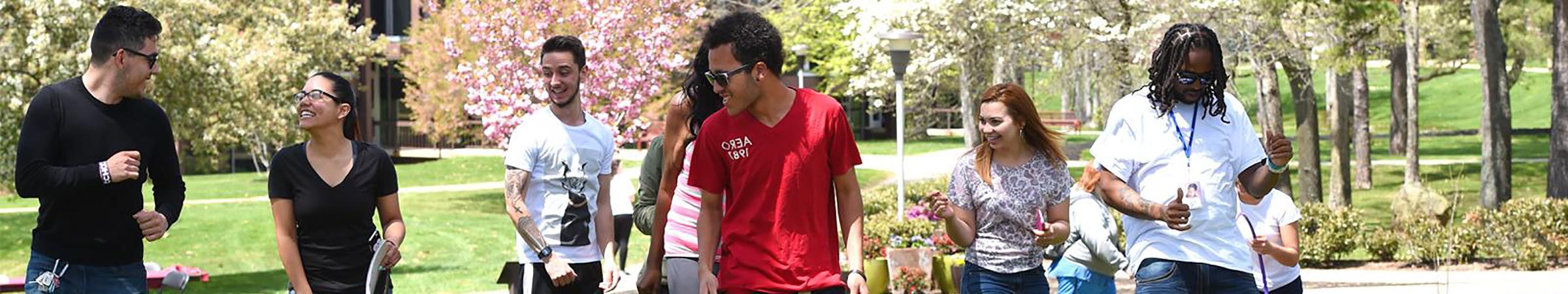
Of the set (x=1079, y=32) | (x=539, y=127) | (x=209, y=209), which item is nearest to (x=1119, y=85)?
(x=1079, y=32)

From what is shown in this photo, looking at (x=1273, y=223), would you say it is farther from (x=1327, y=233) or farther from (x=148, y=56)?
(x=1327, y=233)

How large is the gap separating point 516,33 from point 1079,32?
9.31 m

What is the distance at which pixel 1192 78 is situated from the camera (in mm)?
5750

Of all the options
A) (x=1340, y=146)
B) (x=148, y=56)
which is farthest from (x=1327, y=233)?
(x=1340, y=146)

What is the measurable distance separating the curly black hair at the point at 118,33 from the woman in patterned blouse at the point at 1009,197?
293 cm

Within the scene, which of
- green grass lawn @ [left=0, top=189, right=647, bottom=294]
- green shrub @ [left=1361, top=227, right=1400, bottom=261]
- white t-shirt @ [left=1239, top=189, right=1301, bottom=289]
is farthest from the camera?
green grass lawn @ [left=0, top=189, right=647, bottom=294]

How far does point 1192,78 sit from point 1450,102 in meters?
89.0

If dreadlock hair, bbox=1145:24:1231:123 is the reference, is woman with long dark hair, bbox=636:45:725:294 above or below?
below

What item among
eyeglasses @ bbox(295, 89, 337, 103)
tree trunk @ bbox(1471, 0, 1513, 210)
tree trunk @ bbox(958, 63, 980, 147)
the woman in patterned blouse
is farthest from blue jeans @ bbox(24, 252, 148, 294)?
tree trunk @ bbox(958, 63, 980, 147)

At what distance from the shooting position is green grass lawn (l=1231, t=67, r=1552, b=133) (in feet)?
254

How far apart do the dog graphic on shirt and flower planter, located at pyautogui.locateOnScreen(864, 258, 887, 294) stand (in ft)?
22.9

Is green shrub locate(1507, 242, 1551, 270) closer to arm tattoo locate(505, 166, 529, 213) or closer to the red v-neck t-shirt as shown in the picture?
arm tattoo locate(505, 166, 529, 213)

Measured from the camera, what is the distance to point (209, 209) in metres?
32.7

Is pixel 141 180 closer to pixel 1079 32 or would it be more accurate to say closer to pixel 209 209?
pixel 1079 32
